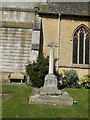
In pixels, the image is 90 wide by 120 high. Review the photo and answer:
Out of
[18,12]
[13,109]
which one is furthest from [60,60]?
[13,109]

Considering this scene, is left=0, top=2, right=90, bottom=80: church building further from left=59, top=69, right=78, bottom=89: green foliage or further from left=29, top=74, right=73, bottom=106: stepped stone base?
left=29, top=74, right=73, bottom=106: stepped stone base

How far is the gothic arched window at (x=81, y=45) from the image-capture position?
20578 millimetres

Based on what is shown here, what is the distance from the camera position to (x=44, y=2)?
22109 mm

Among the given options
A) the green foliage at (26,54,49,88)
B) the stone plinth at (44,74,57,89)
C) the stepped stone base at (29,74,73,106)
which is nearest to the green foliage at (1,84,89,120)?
the stepped stone base at (29,74,73,106)

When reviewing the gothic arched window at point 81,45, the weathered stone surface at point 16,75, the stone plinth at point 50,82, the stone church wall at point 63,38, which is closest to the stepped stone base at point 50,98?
the stone plinth at point 50,82

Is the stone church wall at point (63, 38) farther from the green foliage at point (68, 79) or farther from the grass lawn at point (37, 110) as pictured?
the grass lawn at point (37, 110)

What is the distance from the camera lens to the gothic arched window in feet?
67.5

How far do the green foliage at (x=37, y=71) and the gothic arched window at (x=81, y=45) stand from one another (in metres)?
4.32

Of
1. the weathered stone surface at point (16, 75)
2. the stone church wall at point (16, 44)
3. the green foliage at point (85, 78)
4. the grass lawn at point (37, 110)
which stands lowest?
the grass lawn at point (37, 110)

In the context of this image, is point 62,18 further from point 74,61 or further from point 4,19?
point 4,19

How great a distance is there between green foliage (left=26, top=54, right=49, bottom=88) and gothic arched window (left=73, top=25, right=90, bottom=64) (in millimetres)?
4323

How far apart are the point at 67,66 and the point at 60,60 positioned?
86cm

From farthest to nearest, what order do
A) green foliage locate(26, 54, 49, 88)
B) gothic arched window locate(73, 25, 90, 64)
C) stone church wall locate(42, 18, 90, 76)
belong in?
gothic arched window locate(73, 25, 90, 64)
stone church wall locate(42, 18, 90, 76)
green foliage locate(26, 54, 49, 88)

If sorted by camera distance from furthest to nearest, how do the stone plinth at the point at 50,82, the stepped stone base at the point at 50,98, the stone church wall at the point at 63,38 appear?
the stone church wall at the point at 63,38 → the stone plinth at the point at 50,82 → the stepped stone base at the point at 50,98
